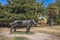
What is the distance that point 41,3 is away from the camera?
34.7 meters

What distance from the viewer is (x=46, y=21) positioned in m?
46.6

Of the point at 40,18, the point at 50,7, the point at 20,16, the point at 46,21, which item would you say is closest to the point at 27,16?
the point at 20,16

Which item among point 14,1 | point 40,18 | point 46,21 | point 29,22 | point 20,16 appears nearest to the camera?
point 29,22

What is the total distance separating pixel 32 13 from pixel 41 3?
11.8 feet

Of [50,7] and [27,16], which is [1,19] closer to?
[27,16]

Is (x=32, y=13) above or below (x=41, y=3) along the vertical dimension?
below

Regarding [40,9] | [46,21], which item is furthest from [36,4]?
[46,21]

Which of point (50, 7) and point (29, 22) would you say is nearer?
point (29, 22)

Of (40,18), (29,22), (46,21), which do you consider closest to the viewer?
(29,22)

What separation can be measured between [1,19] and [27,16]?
5.03m

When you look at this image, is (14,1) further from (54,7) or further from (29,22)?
(29,22)

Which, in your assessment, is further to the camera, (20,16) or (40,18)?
(40,18)

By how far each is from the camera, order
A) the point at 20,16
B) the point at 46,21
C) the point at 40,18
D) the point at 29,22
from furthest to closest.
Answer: the point at 46,21 < the point at 40,18 < the point at 20,16 < the point at 29,22

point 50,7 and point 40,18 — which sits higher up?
point 50,7
